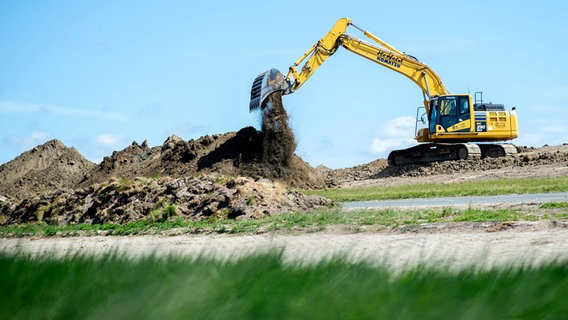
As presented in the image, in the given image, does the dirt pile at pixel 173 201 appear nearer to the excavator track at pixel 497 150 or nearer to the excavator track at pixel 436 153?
the excavator track at pixel 436 153

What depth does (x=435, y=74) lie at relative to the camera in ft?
151

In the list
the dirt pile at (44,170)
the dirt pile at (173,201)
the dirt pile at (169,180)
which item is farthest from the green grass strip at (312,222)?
the dirt pile at (44,170)

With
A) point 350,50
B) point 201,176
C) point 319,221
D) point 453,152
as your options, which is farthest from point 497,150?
point 319,221

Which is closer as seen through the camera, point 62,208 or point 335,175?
point 62,208

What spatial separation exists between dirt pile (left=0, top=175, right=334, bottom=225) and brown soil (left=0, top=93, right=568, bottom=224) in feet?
0.10

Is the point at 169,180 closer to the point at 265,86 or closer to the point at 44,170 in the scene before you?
the point at 265,86

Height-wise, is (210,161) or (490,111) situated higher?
(490,111)

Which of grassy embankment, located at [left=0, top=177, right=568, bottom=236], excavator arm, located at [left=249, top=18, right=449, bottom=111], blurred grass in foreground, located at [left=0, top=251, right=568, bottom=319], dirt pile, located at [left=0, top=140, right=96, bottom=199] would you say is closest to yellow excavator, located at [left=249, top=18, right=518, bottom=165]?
excavator arm, located at [left=249, top=18, right=449, bottom=111]

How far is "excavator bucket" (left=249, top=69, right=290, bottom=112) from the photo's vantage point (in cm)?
3828

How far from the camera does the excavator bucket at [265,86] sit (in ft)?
126

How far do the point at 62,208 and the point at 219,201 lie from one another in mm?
7259

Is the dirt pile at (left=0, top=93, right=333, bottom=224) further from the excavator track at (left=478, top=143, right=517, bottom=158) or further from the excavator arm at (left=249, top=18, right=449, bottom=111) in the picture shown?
the excavator track at (left=478, top=143, right=517, bottom=158)

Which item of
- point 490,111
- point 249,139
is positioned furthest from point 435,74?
point 249,139

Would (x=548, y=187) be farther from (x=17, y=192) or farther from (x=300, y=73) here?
(x=17, y=192)
